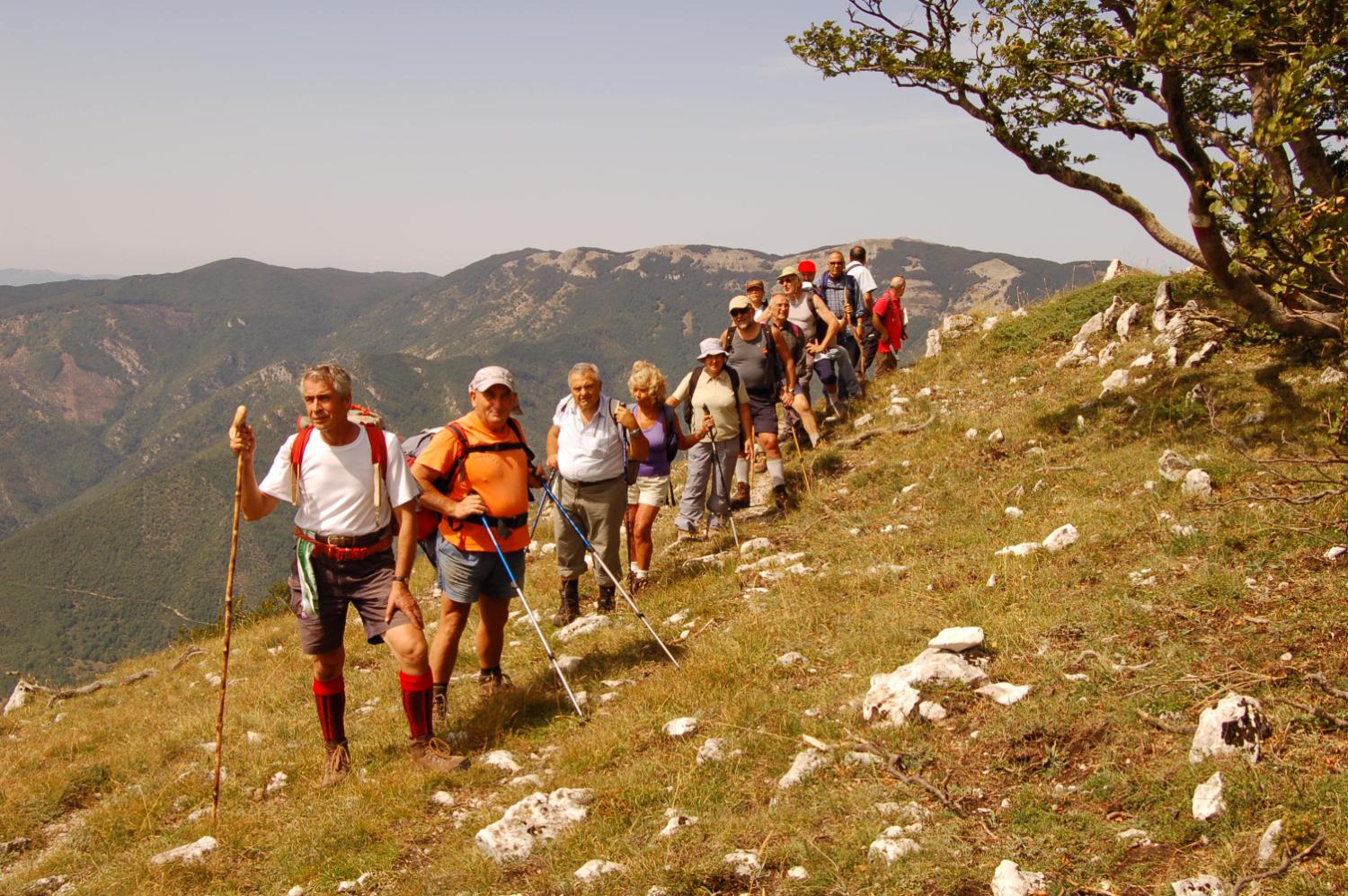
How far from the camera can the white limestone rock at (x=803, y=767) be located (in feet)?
16.9

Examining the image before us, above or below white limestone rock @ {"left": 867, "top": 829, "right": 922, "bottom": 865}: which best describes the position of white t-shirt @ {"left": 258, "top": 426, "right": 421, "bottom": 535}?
above

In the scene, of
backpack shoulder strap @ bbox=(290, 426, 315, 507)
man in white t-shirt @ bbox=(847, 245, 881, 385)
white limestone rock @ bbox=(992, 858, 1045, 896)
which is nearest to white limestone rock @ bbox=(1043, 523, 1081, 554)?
white limestone rock @ bbox=(992, 858, 1045, 896)

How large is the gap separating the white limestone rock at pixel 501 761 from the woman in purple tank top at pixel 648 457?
359cm

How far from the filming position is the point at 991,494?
397 inches

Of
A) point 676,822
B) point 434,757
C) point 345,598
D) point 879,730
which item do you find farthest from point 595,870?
point 345,598

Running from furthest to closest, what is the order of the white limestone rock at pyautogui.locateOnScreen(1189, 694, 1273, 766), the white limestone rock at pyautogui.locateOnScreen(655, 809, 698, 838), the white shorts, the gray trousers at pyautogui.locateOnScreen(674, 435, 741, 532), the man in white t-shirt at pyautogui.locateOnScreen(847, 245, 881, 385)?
the man in white t-shirt at pyautogui.locateOnScreen(847, 245, 881, 385) → the gray trousers at pyautogui.locateOnScreen(674, 435, 741, 532) → the white shorts → the white limestone rock at pyautogui.locateOnScreen(655, 809, 698, 838) → the white limestone rock at pyautogui.locateOnScreen(1189, 694, 1273, 766)

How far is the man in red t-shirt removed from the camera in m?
17.4

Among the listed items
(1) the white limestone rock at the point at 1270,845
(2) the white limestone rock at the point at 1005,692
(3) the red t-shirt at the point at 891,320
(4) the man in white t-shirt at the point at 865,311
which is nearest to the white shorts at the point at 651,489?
(2) the white limestone rock at the point at 1005,692

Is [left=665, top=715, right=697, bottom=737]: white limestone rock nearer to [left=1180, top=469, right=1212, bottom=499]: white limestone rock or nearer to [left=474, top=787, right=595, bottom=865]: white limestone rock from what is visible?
[left=474, top=787, right=595, bottom=865]: white limestone rock

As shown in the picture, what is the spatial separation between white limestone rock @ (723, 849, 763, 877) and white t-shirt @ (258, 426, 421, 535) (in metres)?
3.28

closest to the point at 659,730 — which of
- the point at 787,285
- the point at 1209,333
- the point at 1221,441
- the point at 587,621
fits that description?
the point at 587,621

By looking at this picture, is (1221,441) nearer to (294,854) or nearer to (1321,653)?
(1321,653)

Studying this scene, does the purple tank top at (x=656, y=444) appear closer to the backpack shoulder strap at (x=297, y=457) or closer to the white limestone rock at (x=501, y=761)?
the white limestone rock at (x=501, y=761)

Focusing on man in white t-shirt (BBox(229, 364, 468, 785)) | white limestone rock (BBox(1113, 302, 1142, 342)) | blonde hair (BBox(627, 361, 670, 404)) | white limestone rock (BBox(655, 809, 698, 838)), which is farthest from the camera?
white limestone rock (BBox(1113, 302, 1142, 342))
